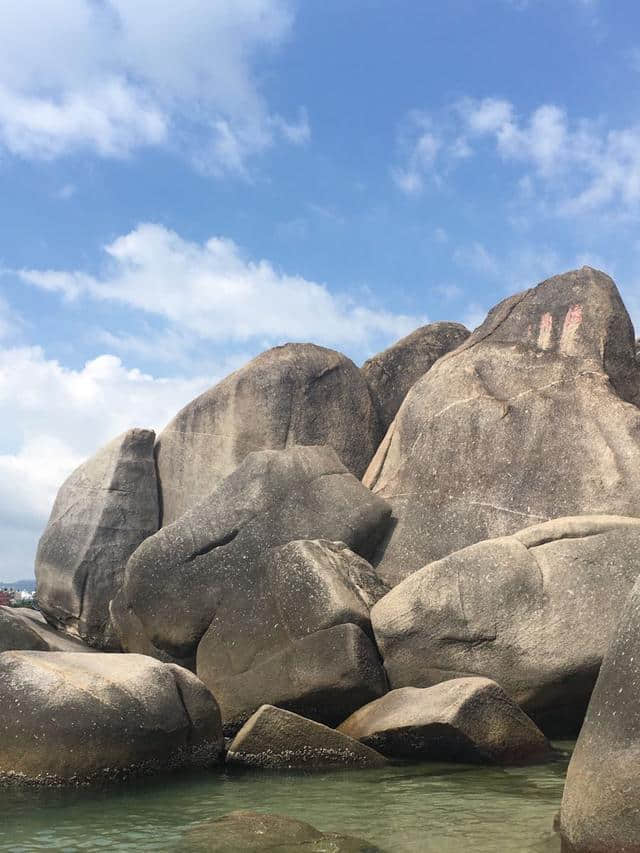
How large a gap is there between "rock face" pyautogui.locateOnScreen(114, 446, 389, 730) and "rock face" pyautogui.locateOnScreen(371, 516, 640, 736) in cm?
53

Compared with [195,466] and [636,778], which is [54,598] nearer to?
[195,466]

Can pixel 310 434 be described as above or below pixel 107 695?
above

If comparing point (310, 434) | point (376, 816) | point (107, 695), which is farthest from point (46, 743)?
point (310, 434)

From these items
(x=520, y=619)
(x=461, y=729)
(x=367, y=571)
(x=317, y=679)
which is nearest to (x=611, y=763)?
(x=461, y=729)

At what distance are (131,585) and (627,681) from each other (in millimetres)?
9097

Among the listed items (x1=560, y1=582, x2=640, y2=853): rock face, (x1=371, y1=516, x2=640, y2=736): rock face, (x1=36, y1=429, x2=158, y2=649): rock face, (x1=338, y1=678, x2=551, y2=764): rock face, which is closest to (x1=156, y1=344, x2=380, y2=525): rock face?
(x1=36, y1=429, x2=158, y2=649): rock face

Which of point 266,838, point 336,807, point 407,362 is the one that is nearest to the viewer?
point 266,838

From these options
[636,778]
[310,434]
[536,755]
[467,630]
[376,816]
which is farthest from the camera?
[310,434]

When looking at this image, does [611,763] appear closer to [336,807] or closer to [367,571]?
[336,807]

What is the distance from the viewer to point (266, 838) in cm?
722

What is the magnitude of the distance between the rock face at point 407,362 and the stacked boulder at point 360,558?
39 mm

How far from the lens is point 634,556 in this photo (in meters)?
11.9

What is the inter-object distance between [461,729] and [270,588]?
143 inches

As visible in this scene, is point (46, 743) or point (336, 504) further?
point (336, 504)
